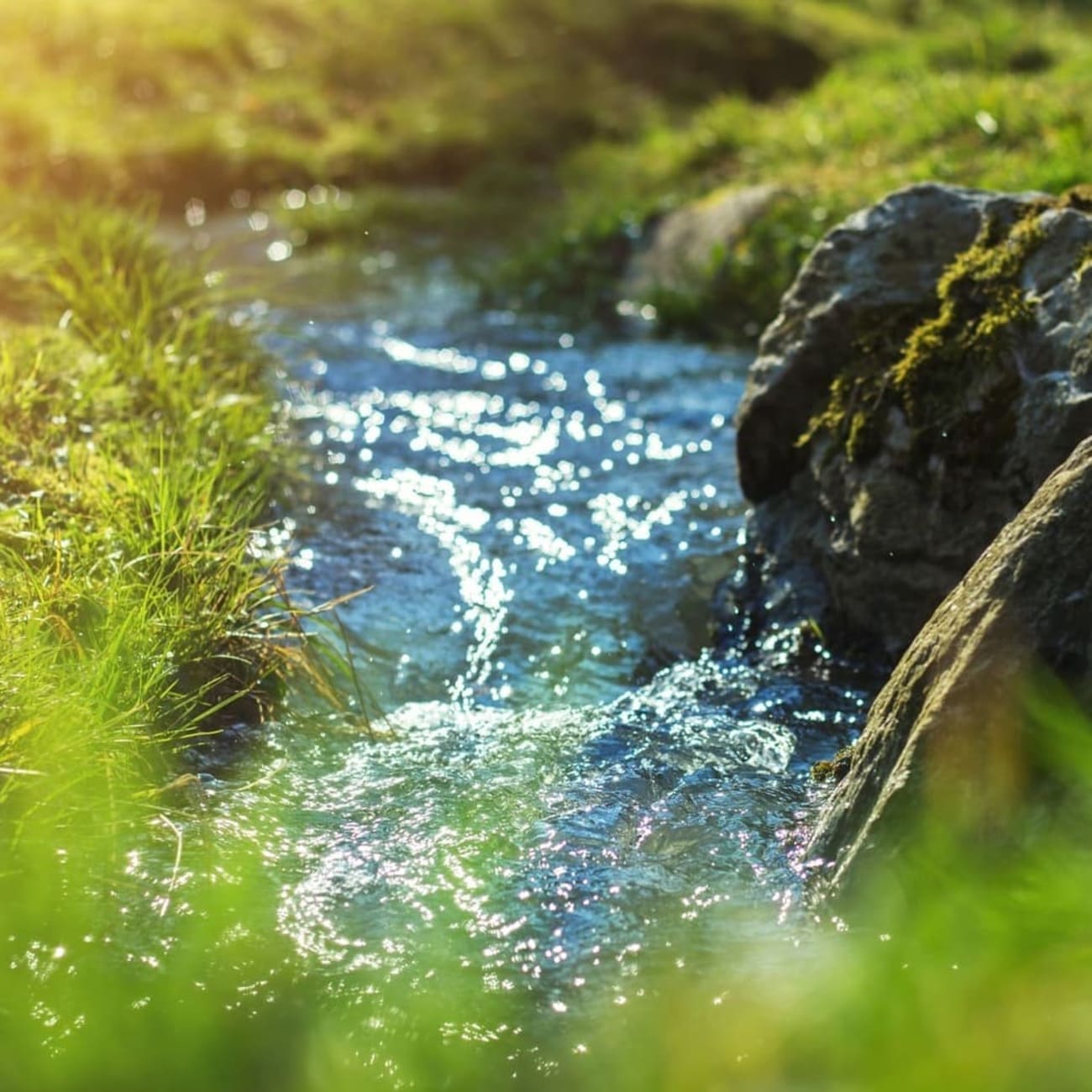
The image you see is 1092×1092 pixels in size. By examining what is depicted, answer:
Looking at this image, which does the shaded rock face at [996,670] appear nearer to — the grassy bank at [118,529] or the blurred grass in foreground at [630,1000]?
the blurred grass in foreground at [630,1000]

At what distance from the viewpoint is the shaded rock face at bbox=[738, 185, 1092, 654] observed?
4090 millimetres

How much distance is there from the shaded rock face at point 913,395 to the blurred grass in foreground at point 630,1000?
1.62 meters

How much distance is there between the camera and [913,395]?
4.34 metres

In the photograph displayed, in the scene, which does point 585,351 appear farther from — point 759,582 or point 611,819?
point 611,819

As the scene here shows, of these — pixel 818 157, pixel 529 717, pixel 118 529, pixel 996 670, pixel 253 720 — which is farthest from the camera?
pixel 818 157

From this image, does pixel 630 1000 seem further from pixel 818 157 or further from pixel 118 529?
pixel 818 157

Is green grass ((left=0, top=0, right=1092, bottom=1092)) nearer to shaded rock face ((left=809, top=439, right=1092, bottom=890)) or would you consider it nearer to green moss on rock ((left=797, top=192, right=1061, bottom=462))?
shaded rock face ((left=809, top=439, right=1092, bottom=890))

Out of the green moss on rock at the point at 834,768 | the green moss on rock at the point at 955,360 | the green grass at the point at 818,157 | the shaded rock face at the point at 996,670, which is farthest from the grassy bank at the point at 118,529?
the green grass at the point at 818,157

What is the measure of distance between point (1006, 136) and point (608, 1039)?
757cm

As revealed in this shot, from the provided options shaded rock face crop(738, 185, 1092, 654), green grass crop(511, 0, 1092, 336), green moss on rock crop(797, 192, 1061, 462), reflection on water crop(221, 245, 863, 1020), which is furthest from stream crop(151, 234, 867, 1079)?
green grass crop(511, 0, 1092, 336)

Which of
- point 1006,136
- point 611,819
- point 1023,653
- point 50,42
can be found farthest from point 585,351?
point 50,42

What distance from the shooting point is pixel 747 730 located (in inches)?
154

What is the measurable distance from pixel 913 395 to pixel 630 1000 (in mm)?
2329

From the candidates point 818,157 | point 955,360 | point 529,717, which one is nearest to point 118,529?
point 529,717
